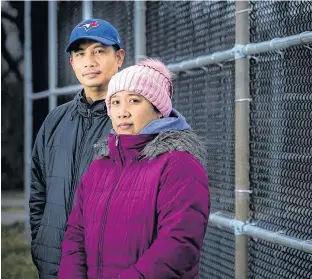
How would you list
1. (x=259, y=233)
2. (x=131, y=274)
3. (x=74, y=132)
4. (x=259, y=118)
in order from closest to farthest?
(x=131, y=274) < (x=74, y=132) < (x=259, y=233) < (x=259, y=118)

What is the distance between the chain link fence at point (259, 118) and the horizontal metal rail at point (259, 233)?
0.05m

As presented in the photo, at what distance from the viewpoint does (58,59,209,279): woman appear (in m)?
2.24

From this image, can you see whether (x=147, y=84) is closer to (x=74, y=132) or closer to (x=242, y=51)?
(x=74, y=132)

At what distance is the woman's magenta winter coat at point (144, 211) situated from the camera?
7.34 ft

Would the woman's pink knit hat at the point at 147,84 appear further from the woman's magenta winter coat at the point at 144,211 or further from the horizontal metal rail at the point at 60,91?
the horizontal metal rail at the point at 60,91

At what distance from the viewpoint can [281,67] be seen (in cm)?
345

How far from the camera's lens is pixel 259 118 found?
368cm

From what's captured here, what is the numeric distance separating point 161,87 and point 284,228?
4.17 ft

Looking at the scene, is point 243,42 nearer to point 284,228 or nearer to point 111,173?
point 284,228

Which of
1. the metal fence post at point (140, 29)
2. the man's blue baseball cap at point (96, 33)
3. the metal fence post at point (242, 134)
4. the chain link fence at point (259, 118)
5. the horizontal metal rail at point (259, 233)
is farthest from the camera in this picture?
the metal fence post at point (140, 29)

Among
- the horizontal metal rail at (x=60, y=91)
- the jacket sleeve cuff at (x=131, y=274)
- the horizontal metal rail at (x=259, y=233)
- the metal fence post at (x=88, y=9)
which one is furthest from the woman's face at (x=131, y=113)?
the metal fence post at (x=88, y=9)

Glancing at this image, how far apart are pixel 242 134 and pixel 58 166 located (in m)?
1.05

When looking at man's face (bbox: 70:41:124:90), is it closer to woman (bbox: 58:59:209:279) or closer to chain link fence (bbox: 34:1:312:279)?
woman (bbox: 58:59:209:279)

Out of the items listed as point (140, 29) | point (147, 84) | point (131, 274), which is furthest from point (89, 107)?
point (140, 29)
